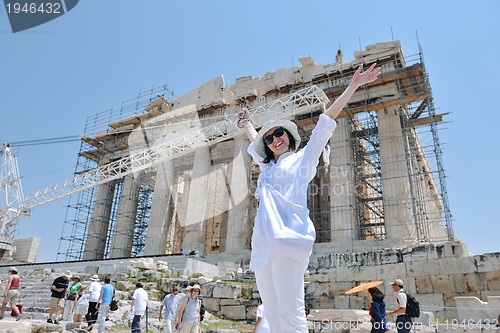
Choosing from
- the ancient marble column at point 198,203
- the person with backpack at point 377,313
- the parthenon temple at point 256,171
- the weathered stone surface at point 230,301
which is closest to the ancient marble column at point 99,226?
the parthenon temple at point 256,171

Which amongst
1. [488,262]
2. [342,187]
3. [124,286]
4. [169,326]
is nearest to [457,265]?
[488,262]

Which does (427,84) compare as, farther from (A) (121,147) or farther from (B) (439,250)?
(A) (121,147)

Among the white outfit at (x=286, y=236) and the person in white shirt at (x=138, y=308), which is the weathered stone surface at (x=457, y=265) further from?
the white outfit at (x=286, y=236)

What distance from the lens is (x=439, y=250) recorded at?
9.44m

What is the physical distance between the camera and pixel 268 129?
283 centimetres

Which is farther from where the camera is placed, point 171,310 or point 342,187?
point 342,187

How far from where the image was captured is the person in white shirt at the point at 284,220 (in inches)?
88.7

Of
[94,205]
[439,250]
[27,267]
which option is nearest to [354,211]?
[439,250]

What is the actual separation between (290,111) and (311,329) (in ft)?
52.6

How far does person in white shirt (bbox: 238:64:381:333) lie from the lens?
225 centimetres

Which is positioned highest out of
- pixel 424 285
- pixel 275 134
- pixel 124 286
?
pixel 275 134

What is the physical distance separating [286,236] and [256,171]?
2515 cm

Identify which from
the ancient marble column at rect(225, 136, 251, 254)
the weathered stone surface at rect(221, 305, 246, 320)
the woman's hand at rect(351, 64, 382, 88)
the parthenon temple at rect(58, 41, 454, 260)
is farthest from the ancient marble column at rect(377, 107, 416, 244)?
the woman's hand at rect(351, 64, 382, 88)

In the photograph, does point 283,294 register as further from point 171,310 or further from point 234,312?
point 234,312
